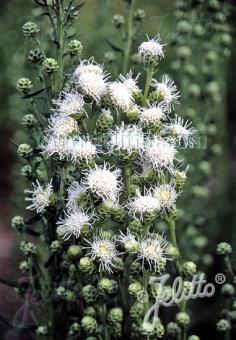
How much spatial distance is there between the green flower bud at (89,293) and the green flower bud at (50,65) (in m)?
0.23

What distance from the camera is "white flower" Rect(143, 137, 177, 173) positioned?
2.31 ft

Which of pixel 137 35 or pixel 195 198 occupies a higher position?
pixel 137 35

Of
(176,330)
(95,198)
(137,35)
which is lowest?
(176,330)

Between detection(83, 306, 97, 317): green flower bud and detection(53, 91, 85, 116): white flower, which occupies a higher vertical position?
detection(53, 91, 85, 116): white flower

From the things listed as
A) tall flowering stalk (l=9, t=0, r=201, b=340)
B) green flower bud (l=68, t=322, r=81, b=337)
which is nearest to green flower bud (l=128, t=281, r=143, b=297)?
tall flowering stalk (l=9, t=0, r=201, b=340)

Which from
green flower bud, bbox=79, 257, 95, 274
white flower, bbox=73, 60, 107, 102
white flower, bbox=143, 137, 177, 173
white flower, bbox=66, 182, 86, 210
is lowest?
green flower bud, bbox=79, 257, 95, 274

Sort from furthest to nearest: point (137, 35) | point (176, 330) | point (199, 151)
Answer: point (199, 151) < point (137, 35) < point (176, 330)

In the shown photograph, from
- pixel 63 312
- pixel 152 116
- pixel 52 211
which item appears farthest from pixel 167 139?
pixel 63 312

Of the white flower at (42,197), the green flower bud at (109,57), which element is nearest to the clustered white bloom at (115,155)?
the white flower at (42,197)

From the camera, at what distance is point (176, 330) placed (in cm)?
81

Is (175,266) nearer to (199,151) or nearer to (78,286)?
(78,286)

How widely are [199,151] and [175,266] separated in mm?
369

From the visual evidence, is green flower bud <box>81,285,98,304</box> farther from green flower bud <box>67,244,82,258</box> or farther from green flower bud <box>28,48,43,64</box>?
green flower bud <box>28,48,43,64</box>

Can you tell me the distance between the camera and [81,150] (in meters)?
0.70
